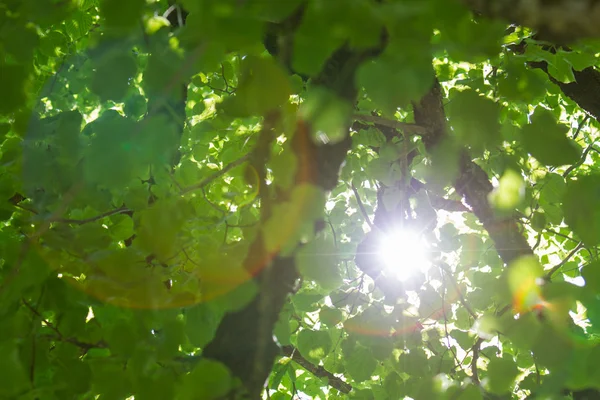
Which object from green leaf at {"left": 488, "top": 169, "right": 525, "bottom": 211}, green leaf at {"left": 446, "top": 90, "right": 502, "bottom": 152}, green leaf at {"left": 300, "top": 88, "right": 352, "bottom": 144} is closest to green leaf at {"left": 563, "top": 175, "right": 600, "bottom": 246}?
green leaf at {"left": 488, "top": 169, "right": 525, "bottom": 211}

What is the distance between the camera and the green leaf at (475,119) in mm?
1049

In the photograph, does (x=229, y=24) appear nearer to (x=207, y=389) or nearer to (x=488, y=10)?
(x=488, y=10)

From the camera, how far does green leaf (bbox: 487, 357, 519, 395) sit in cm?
124

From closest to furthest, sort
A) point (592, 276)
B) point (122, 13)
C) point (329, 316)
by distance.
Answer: point (122, 13) < point (592, 276) < point (329, 316)

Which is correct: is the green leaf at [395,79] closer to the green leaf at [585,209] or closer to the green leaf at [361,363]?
the green leaf at [585,209]

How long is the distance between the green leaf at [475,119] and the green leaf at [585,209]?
0.27 m

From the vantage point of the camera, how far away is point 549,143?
1105 mm

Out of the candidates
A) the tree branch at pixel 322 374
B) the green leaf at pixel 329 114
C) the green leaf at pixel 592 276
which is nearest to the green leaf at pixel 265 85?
the green leaf at pixel 329 114

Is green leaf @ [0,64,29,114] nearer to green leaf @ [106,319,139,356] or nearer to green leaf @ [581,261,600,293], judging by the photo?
green leaf @ [106,319,139,356]

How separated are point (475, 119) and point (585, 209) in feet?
1.13

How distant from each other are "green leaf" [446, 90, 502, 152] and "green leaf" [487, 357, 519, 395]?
2.01ft

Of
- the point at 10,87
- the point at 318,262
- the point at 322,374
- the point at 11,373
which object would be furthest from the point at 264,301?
the point at 322,374

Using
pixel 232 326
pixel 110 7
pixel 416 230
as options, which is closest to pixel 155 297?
pixel 232 326

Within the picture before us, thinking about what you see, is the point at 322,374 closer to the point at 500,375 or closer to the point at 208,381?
the point at 500,375
